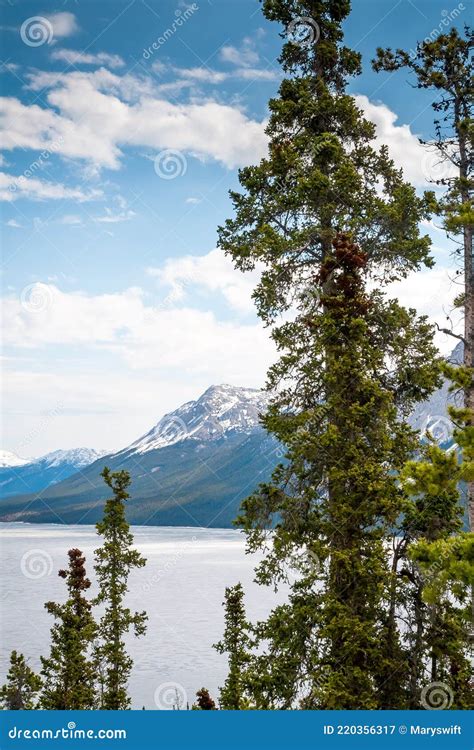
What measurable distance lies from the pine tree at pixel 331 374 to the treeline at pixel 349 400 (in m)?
0.04

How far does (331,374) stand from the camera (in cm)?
1380

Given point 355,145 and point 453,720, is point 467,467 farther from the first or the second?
point 355,145

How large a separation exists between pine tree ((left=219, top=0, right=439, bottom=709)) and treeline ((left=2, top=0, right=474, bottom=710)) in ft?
0.14

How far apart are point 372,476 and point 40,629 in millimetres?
69332

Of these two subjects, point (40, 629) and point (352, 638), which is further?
point (40, 629)

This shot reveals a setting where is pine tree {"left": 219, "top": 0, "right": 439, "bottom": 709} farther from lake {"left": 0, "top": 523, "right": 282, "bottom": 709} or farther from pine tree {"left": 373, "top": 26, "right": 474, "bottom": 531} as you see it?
lake {"left": 0, "top": 523, "right": 282, "bottom": 709}

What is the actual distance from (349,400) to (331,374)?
783mm

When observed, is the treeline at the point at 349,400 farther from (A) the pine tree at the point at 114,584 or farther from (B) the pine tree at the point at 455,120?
(A) the pine tree at the point at 114,584

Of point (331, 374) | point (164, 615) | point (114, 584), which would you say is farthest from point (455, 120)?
point (164, 615)

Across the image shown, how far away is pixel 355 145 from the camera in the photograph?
1725 centimetres

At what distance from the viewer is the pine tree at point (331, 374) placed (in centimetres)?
1284

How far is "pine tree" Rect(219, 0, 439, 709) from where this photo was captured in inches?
506

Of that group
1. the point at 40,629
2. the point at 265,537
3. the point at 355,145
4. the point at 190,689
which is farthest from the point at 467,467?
the point at 40,629

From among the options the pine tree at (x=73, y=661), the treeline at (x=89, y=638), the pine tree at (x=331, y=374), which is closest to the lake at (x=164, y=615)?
the treeline at (x=89, y=638)
